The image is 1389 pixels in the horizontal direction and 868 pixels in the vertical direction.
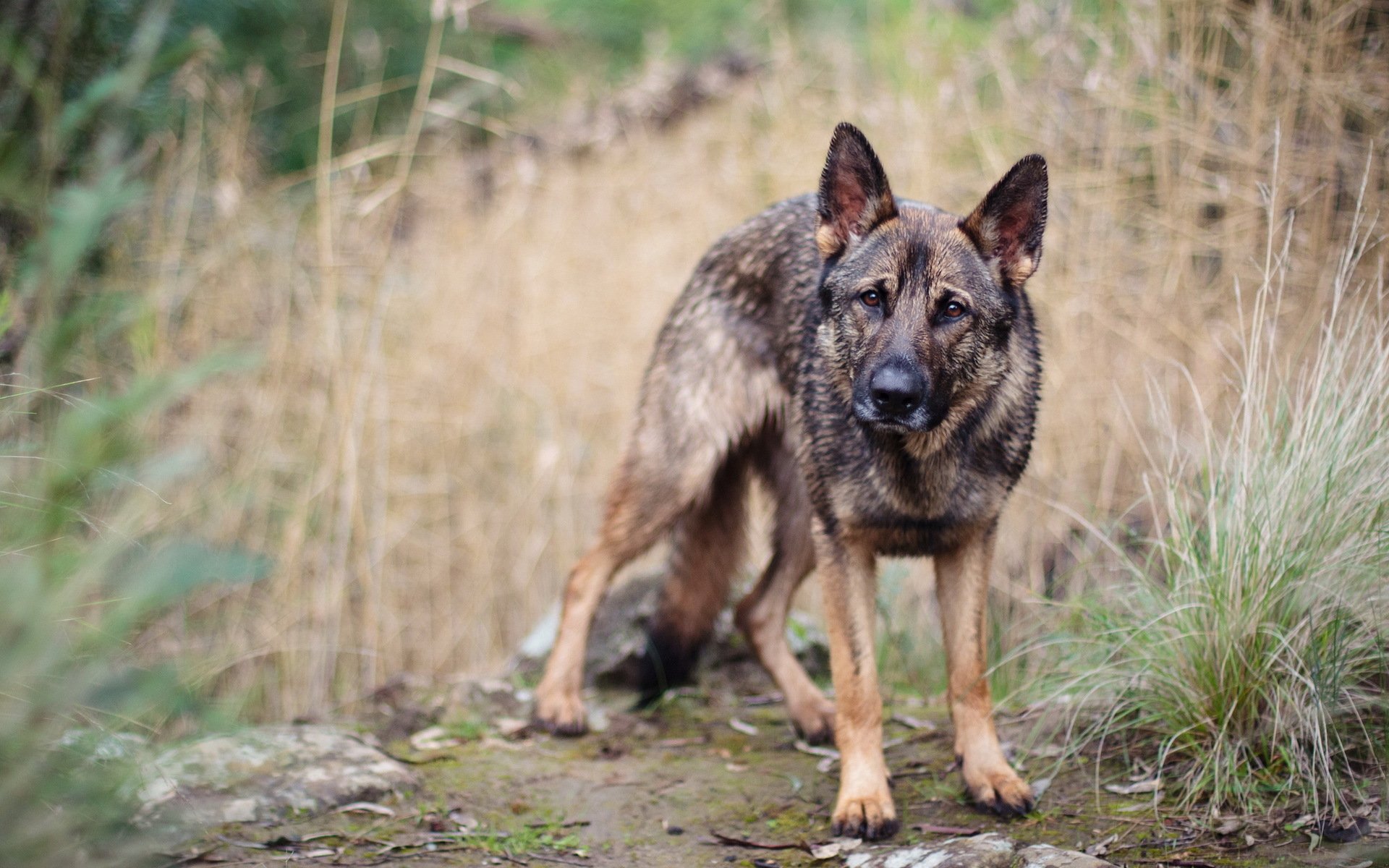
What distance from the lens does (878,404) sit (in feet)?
8.84

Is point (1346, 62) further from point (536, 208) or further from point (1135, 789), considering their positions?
point (536, 208)

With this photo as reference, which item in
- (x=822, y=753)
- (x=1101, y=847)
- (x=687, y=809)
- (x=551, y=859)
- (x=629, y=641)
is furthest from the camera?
(x=629, y=641)

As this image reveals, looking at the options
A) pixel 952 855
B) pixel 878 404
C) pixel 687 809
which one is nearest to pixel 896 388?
pixel 878 404

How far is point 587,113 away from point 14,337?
6549mm

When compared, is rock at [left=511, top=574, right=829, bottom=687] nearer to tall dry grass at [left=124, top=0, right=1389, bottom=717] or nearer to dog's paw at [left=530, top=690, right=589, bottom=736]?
dog's paw at [left=530, top=690, right=589, bottom=736]

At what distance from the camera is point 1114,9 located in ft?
17.4

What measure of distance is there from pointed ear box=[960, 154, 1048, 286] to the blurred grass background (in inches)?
29.9

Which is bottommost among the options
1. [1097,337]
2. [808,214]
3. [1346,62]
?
[1097,337]

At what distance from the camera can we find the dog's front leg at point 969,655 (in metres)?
2.96

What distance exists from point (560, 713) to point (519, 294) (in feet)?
9.97

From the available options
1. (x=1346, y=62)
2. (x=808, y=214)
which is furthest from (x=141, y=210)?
(x=1346, y=62)

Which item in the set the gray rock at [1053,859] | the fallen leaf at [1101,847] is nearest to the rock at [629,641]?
the fallen leaf at [1101,847]

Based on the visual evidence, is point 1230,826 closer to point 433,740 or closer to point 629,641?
point 629,641

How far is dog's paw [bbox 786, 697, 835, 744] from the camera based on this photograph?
3.69 m
